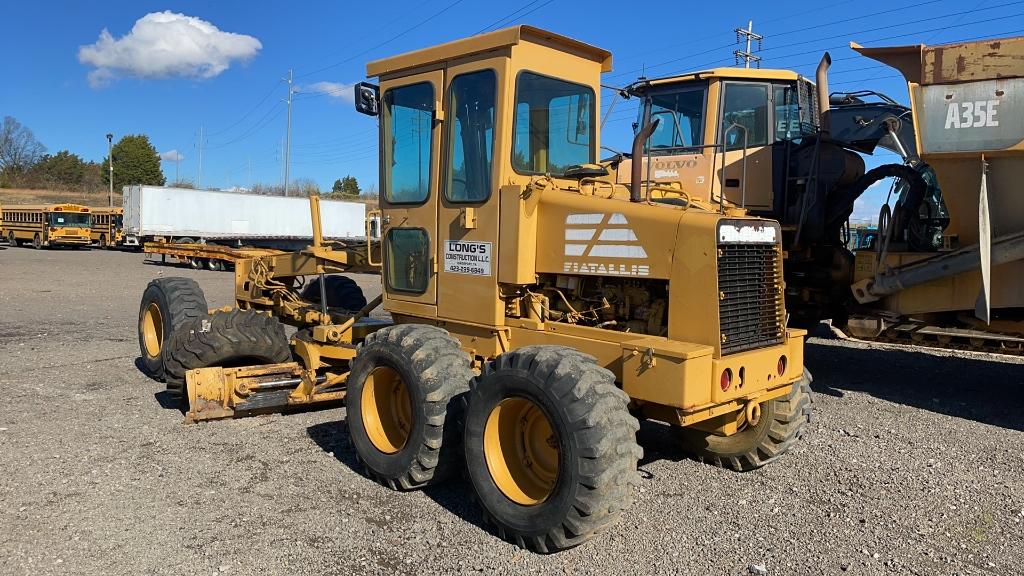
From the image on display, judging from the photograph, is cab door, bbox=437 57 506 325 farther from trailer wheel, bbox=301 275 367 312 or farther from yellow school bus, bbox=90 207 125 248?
yellow school bus, bbox=90 207 125 248

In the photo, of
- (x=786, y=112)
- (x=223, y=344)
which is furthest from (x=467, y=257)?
(x=786, y=112)

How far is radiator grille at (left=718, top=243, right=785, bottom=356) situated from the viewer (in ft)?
13.9

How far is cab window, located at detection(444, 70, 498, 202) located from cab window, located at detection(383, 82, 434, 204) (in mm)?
257

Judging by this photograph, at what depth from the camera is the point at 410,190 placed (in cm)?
561

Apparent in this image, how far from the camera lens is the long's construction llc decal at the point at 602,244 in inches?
175

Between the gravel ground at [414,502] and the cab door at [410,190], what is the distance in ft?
4.50

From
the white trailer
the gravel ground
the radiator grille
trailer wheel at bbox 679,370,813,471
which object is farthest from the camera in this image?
the white trailer

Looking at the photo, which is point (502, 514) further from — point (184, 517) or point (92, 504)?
point (92, 504)

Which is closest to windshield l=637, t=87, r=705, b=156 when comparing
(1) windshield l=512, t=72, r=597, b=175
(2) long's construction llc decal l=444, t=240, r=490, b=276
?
(1) windshield l=512, t=72, r=597, b=175

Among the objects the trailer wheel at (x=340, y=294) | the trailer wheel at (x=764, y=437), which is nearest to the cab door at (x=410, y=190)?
the trailer wheel at (x=764, y=437)


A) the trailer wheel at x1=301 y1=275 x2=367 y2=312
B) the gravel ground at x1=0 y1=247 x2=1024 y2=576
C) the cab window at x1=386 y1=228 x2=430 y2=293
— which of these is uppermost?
the cab window at x1=386 y1=228 x2=430 y2=293

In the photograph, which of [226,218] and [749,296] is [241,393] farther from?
[226,218]

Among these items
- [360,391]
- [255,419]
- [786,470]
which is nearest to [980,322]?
[786,470]

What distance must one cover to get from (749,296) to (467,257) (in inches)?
72.8
